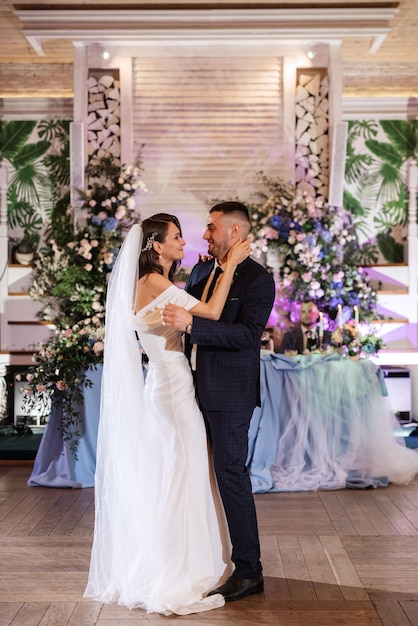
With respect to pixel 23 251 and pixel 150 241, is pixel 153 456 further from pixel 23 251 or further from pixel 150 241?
pixel 23 251

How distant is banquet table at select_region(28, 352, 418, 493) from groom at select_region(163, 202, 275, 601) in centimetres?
205

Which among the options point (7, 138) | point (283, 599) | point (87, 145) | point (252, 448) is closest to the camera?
point (283, 599)

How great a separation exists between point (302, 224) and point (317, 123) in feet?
3.52

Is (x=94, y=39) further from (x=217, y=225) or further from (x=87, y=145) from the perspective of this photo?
(x=217, y=225)

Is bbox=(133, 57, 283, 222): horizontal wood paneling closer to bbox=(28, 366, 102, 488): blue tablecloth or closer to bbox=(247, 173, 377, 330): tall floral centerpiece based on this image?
bbox=(247, 173, 377, 330): tall floral centerpiece

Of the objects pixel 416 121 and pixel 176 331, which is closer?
pixel 176 331

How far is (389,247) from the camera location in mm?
8117

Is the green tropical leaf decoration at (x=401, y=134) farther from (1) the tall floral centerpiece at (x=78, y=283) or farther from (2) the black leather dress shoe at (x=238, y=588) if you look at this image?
(2) the black leather dress shoe at (x=238, y=588)

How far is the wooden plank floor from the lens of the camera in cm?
317

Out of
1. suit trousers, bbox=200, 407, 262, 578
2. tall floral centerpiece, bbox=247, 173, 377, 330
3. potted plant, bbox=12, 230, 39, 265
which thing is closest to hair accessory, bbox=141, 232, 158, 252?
suit trousers, bbox=200, 407, 262, 578

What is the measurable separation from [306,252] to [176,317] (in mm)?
3711

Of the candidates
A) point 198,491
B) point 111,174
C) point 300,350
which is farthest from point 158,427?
point 111,174

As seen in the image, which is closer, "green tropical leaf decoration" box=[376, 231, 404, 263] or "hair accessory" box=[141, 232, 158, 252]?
"hair accessory" box=[141, 232, 158, 252]

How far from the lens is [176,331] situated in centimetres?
354
